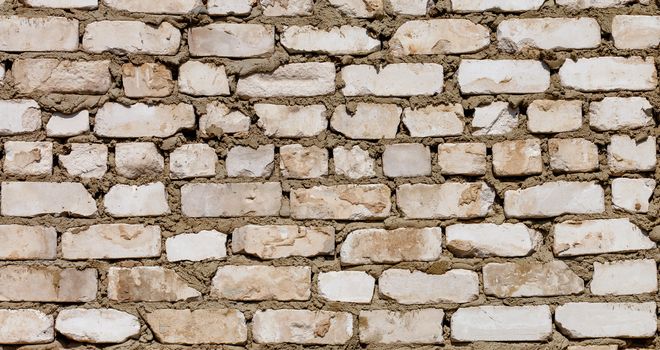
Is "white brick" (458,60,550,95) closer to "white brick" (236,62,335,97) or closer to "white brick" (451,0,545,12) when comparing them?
"white brick" (451,0,545,12)

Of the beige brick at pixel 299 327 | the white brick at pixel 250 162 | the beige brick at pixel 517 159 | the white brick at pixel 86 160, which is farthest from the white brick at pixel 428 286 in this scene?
the white brick at pixel 86 160

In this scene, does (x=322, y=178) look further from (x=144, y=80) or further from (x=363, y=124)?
(x=144, y=80)

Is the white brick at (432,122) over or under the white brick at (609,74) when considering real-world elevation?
under

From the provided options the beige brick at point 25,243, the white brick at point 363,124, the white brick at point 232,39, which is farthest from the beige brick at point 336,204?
the beige brick at point 25,243

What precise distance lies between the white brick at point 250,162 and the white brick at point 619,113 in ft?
2.37

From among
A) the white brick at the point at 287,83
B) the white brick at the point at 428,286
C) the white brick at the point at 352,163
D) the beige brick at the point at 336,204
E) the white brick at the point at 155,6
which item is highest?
the white brick at the point at 155,6

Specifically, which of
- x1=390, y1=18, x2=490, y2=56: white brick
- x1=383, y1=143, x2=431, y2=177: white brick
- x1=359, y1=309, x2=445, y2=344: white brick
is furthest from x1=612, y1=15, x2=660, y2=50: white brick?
x1=359, y1=309, x2=445, y2=344: white brick

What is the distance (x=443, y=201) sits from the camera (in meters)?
1.77

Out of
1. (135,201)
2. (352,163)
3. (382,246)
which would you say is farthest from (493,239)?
(135,201)

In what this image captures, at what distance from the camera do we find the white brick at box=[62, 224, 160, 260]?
5.72 feet

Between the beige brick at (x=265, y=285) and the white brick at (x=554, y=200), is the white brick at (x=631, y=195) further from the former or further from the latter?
the beige brick at (x=265, y=285)

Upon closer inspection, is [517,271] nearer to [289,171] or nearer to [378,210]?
[378,210]

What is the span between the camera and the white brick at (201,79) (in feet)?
5.81

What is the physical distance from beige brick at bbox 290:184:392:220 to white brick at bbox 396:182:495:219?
6 centimetres
